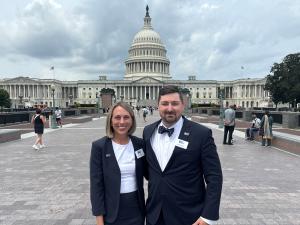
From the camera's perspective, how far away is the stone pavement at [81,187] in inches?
255

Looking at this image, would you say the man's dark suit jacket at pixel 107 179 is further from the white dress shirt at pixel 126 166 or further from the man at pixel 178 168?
the man at pixel 178 168

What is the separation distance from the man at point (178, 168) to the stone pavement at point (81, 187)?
3.19 metres

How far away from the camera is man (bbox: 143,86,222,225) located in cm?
328

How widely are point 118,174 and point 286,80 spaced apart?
→ 71357 mm

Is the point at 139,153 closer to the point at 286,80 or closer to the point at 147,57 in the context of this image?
the point at 286,80

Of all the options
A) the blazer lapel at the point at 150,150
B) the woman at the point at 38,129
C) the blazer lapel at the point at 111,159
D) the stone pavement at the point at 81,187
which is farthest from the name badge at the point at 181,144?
the woman at the point at 38,129

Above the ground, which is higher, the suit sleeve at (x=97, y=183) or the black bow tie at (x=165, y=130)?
the black bow tie at (x=165, y=130)

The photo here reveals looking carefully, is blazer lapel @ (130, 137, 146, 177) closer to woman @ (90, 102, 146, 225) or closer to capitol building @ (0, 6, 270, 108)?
woman @ (90, 102, 146, 225)

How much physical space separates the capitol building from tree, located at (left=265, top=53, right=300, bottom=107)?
68172 millimetres

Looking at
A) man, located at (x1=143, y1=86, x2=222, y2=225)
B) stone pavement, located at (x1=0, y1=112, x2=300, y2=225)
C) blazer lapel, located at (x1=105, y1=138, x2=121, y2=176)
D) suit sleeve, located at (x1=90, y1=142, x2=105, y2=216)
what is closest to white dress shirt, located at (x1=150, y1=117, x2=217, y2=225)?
man, located at (x1=143, y1=86, x2=222, y2=225)

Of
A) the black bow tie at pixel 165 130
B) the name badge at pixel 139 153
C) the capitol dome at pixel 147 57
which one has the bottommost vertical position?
the name badge at pixel 139 153

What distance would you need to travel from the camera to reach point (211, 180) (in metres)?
3.25

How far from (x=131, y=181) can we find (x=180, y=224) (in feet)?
2.15

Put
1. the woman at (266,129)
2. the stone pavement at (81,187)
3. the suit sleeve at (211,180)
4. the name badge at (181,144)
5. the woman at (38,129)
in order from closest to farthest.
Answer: the suit sleeve at (211,180) < the name badge at (181,144) < the stone pavement at (81,187) < the woman at (38,129) < the woman at (266,129)
